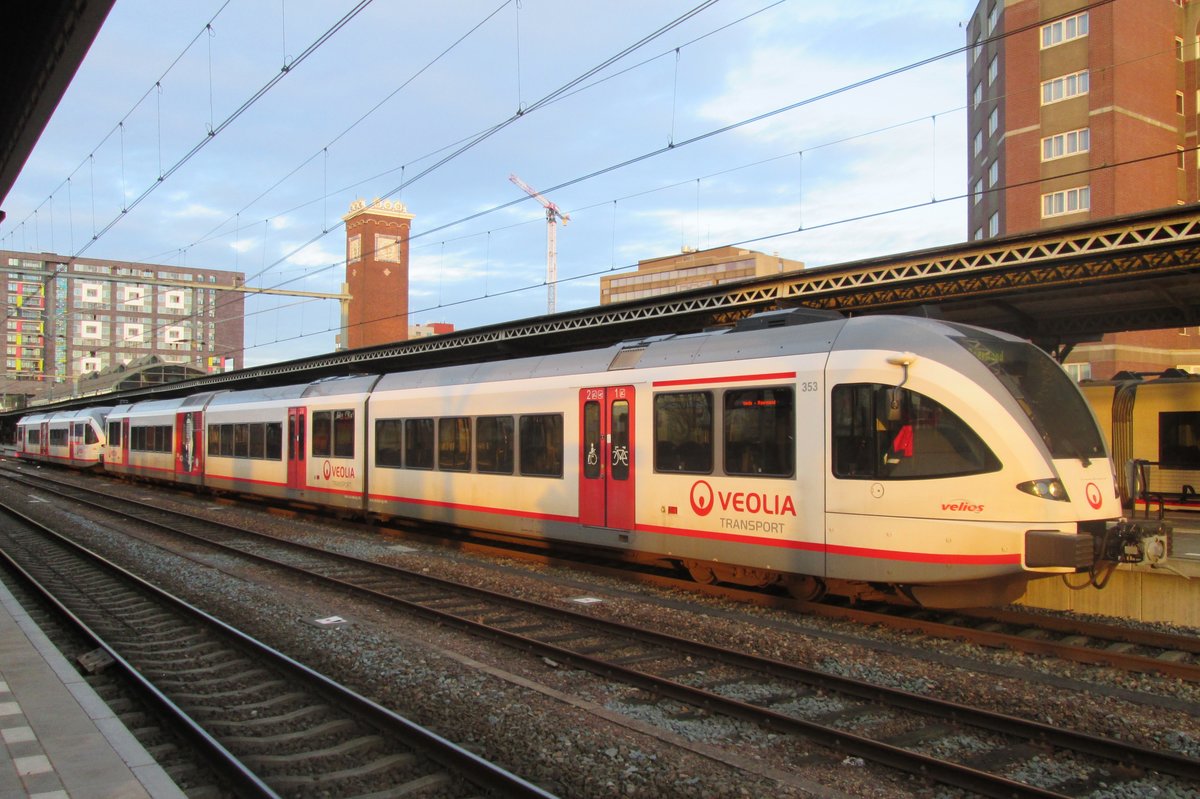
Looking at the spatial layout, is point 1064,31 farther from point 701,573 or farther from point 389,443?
point 701,573

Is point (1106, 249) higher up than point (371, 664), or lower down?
higher up

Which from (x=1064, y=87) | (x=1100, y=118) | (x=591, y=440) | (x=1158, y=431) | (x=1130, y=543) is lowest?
(x=1130, y=543)

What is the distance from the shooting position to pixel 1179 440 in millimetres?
18453

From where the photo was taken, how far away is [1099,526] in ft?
25.0

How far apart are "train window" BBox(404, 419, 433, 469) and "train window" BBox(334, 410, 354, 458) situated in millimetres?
2240

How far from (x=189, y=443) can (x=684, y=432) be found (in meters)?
20.4

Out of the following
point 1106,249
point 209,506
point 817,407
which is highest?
point 1106,249

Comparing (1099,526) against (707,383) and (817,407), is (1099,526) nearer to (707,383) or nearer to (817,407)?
(817,407)

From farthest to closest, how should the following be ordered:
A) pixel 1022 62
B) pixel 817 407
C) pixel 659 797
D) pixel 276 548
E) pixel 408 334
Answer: pixel 408 334 < pixel 1022 62 < pixel 276 548 < pixel 817 407 < pixel 659 797

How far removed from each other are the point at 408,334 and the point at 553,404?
7473 centimetres

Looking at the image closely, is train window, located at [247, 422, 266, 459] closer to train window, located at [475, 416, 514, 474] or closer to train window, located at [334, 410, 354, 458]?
train window, located at [334, 410, 354, 458]

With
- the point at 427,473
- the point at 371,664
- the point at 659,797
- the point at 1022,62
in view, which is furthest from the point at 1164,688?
the point at 1022,62

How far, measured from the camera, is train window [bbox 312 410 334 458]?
687 inches

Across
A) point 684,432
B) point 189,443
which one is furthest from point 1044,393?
point 189,443
